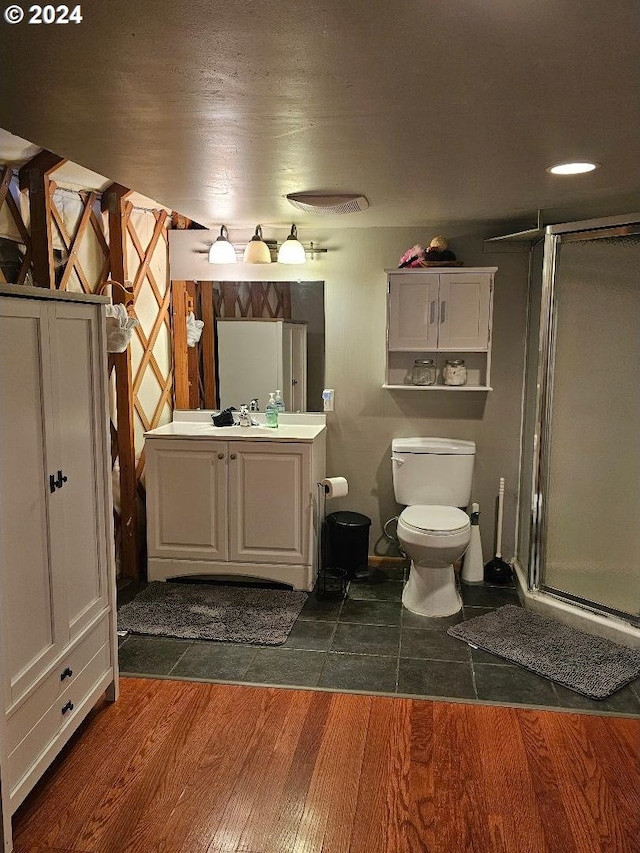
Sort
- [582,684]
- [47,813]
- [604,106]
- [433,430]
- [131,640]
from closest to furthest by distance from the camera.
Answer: [604,106] < [47,813] < [582,684] < [131,640] < [433,430]

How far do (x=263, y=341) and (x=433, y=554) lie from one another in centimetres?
167

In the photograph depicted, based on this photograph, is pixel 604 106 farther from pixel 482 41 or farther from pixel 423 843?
pixel 423 843

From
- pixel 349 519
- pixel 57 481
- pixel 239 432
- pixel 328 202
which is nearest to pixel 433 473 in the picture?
pixel 349 519

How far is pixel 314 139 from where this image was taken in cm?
211

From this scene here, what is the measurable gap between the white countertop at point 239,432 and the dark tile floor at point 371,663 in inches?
37.8

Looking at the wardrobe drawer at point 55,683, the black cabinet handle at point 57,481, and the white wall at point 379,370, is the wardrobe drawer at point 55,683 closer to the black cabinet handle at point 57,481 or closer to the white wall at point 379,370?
the black cabinet handle at point 57,481

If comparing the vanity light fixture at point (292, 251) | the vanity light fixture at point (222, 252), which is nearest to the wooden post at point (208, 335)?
the vanity light fixture at point (222, 252)

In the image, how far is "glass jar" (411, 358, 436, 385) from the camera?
3.93m

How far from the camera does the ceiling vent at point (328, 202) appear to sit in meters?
3.02

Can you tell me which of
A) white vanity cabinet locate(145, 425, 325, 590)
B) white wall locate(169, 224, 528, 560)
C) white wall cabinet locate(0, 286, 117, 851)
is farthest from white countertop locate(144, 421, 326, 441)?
white wall cabinet locate(0, 286, 117, 851)

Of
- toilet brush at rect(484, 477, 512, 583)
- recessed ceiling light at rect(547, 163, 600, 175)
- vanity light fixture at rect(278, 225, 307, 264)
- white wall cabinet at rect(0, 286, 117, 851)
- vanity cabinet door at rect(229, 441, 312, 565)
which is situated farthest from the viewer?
toilet brush at rect(484, 477, 512, 583)

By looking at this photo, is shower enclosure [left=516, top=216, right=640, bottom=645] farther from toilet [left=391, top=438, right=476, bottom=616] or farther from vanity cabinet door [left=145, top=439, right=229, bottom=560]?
vanity cabinet door [left=145, top=439, right=229, bottom=560]

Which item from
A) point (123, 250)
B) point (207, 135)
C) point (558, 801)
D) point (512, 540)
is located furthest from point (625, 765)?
point (123, 250)

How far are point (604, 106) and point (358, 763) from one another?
7.14 ft
